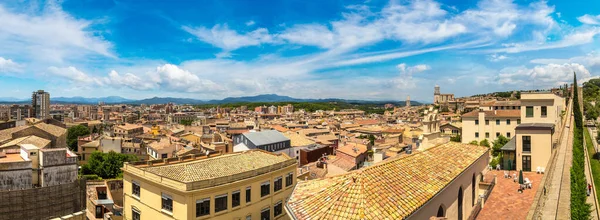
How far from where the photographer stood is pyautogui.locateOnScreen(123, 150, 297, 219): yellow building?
19.0 metres

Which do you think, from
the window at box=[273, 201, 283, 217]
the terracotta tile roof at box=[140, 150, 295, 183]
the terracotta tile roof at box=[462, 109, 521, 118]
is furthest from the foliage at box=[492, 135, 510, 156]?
the window at box=[273, 201, 283, 217]

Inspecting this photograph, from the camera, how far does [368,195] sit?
9.44 m

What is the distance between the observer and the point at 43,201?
76.5 feet

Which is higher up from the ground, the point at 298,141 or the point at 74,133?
the point at 298,141

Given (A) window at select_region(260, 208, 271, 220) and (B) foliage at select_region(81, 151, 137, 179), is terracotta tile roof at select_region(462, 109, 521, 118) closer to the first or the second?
(A) window at select_region(260, 208, 271, 220)

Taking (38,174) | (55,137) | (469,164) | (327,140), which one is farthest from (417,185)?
(327,140)

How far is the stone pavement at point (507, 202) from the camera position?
14.6 m

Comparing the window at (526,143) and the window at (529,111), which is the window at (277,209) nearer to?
the window at (526,143)

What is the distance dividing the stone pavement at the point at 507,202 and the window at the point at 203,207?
13603mm

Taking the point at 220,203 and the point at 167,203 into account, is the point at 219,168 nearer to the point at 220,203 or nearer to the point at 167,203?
the point at 220,203

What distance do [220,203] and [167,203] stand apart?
295 centimetres

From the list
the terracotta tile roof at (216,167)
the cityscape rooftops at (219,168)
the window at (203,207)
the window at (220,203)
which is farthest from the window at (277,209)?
the window at (203,207)

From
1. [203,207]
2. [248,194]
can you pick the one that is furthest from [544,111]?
[203,207]

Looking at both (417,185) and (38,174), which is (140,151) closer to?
(38,174)
